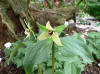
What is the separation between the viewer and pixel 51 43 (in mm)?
571

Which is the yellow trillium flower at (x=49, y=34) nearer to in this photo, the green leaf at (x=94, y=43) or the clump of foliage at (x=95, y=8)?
the green leaf at (x=94, y=43)

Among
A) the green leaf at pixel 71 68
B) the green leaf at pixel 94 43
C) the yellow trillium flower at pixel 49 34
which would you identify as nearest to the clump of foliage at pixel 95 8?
the green leaf at pixel 94 43

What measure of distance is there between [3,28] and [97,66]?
1.13 metres

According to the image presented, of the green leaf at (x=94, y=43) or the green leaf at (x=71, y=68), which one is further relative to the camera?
the green leaf at (x=94, y=43)

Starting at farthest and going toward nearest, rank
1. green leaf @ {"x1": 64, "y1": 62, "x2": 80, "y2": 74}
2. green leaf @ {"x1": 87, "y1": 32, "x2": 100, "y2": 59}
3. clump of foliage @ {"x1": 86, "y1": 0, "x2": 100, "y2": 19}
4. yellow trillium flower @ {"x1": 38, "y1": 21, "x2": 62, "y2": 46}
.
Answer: clump of foliage @ {"x1": 86, "y1": 0, "x2": 100, "y2": 19} → green leaf @ {"x1": 87, "y1": 32, "x2": 100, "y2": 59} → green leaf @ {"x1": 64, "y1": 62, "x2": 80, "y2": 74} → yellow trillium flower @ {"x1": 38, "y1": 21, "x2": 62, "y2": 46}

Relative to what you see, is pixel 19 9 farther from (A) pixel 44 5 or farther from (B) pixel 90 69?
(A) pixel 44 5

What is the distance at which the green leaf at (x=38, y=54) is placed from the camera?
0.55 meters

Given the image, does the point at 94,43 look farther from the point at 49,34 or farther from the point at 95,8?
the point at 95,8

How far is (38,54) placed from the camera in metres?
0.56

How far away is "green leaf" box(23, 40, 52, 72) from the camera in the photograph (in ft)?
1.82

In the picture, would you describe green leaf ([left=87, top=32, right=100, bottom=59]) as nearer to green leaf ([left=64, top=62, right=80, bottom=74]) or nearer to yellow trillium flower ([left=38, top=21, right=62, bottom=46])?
green leaf ([left=64, top=62, right=80, bottom=74])

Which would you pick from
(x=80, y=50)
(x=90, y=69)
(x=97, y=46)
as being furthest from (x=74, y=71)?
(x=90, y=69)

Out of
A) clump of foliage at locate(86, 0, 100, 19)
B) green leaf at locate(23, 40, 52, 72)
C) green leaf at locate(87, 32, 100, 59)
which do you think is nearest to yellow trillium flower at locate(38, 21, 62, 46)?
green leaf at locate(23, 40, 52, 72)

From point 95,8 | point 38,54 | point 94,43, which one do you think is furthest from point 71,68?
point 95,8
